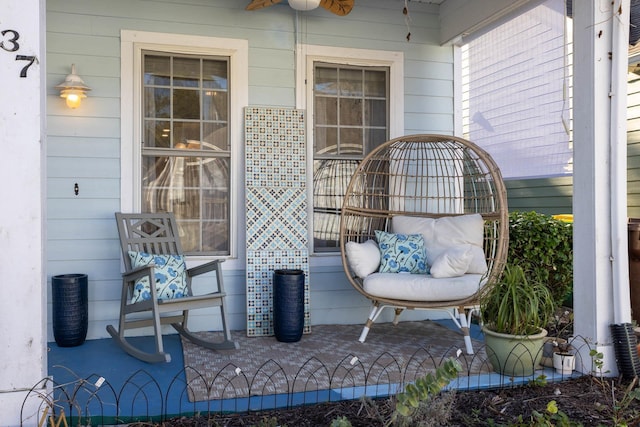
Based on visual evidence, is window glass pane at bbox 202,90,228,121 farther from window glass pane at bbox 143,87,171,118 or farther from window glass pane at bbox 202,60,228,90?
window glass pane at bbox 143,87,171,118

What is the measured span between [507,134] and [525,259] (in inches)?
56.3

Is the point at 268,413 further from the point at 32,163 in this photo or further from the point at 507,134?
the point at 507,134

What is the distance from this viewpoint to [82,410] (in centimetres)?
258

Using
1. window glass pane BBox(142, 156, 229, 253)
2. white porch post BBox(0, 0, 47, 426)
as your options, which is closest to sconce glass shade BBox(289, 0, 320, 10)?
window glass pane BBox(142, 156, 229, 253)

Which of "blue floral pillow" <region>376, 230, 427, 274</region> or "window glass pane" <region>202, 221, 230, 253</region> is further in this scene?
"window glass pane" <region>202, 221, 230, 253</region>

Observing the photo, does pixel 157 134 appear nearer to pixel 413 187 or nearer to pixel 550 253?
pixel 413 187

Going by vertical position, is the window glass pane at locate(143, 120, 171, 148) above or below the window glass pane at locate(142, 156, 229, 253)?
above

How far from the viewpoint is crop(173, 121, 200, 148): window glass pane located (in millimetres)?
4391

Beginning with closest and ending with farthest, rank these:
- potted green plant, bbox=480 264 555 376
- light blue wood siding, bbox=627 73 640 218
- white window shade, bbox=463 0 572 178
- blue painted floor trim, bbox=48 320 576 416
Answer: blue painted floor trim, bbox=48 320 576 416 → potted green plant, bbox=480 264 555 376 → white window shade, bbox=463 0 572 178 → light blue wood siding, bbox=627 73 640 218

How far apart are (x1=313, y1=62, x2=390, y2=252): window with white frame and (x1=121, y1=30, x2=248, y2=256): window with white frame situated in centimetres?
70

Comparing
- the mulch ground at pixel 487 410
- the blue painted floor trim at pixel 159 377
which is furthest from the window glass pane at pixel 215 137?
the mulch ground at pixel 487 410

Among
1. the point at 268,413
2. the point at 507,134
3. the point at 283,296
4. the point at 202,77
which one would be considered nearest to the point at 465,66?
the point at 507,134

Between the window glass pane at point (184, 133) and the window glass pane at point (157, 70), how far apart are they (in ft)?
1.13

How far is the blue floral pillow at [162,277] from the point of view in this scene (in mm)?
3709
